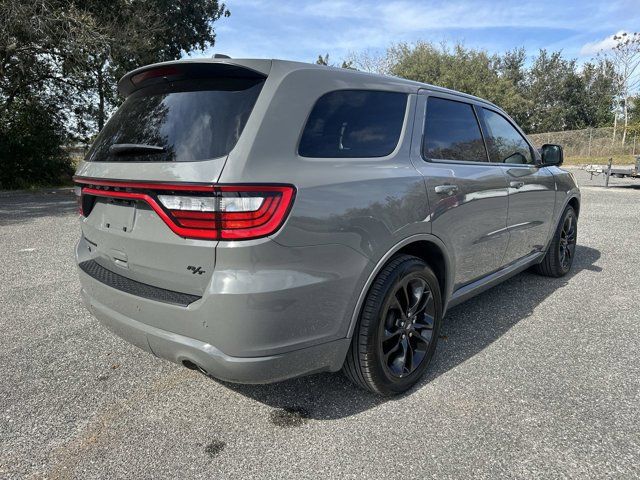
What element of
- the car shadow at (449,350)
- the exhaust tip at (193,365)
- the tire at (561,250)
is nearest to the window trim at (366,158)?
the exhaust tip at (193,365)

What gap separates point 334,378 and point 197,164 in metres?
1.60

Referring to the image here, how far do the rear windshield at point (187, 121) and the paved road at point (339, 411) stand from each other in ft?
4.50

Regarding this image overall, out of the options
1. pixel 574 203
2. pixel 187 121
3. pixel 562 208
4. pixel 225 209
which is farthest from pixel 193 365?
pixel 574 203

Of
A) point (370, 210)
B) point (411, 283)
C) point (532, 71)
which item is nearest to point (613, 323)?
point (411, 283)

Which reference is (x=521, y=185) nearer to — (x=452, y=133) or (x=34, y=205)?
(x=452, y=133)

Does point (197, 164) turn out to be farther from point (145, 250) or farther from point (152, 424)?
point (152, 424)

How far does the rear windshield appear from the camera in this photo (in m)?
1.95

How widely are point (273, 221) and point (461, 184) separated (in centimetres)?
156

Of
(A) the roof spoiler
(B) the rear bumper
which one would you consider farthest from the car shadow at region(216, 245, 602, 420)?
(A) the roof spoiler

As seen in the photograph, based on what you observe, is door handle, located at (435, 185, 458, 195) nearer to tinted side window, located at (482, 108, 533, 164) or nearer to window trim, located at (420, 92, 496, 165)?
window trim, located at (420, 92, 496, 165)

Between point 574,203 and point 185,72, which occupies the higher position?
point 185,72

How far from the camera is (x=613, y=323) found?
359cm

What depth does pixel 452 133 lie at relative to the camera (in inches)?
121

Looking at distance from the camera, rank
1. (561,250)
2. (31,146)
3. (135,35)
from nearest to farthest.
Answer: (561,250) < (135,35) < (31,146)
